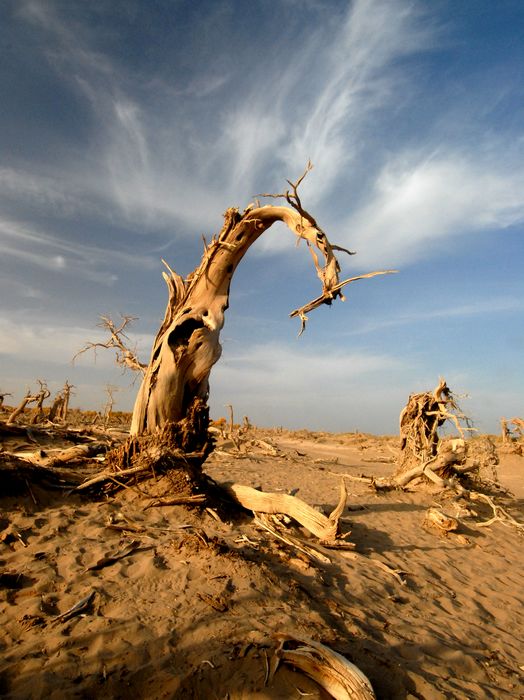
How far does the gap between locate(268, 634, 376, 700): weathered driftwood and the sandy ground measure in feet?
0.23

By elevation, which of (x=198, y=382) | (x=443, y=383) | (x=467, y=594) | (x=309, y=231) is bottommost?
(x=467, y=594)

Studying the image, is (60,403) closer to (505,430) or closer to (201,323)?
(201,323)

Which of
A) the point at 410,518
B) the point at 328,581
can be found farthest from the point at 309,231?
the point at 410,518

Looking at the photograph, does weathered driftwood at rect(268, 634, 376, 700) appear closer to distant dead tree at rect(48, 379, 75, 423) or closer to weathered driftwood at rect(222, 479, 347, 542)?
weathered driftwood at rect(222, 479, 347, 542)

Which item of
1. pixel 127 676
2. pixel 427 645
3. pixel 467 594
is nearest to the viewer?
pixel 127 676

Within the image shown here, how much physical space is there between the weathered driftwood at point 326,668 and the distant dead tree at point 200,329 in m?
3.41

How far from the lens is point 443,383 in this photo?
1169 centimetres

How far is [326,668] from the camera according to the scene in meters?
2.81

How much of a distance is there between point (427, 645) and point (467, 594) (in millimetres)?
2152

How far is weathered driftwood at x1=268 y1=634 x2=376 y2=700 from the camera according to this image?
2.69 meters

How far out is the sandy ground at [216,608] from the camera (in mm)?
2742

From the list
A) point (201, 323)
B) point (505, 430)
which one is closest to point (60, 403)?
point (201, 323)

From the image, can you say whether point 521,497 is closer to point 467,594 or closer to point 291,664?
point 467,594

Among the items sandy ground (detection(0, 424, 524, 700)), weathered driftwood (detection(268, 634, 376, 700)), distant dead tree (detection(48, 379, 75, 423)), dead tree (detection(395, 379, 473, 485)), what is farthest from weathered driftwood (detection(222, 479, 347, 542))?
distant dead tree (detection(48, 379, 75, 423))
